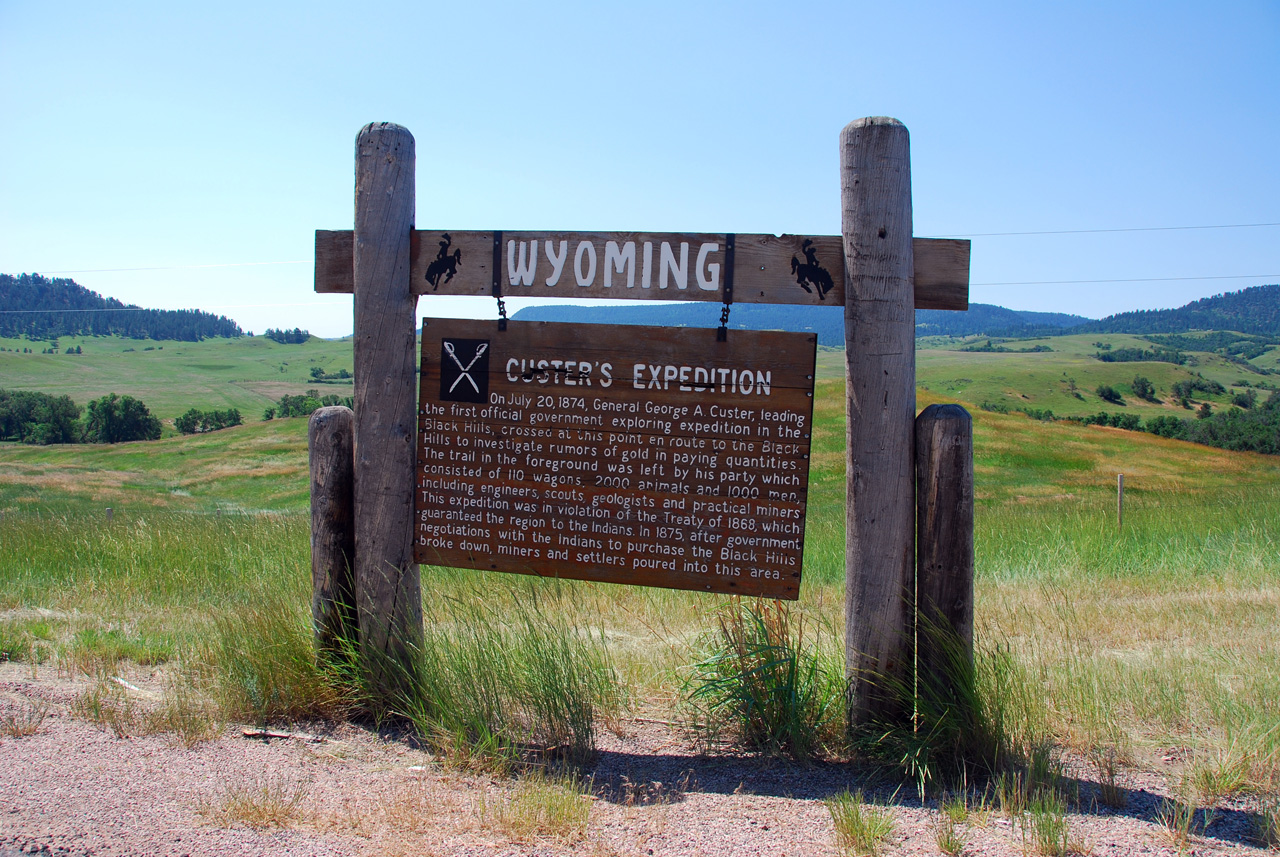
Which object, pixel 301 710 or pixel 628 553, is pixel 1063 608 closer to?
pixel 628 553

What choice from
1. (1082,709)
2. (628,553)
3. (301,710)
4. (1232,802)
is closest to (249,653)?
(301,710)

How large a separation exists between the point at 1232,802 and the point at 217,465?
7073 cm

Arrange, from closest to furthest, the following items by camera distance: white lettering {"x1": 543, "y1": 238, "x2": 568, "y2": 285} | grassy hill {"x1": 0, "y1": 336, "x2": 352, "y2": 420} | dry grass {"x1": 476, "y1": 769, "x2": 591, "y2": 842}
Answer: dry grass {"x1": 476, "y1": 769, "x2": 591, "y2": 842} < white lettering {"x1": 543, "y1": 238, "x2": 568, "y2": 285} < grassy hill {"x1": 0, "y1": 336, "x2": 352, "y2": 420}

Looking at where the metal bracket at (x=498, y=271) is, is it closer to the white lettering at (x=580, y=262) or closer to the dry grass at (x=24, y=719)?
the white lettering at (x=580, y=262)

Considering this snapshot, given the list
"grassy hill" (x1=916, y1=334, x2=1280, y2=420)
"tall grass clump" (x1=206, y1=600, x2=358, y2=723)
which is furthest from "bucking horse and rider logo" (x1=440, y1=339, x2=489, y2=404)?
"grassy hill" (x1=916, y1=334, x2=1280, y2=420)

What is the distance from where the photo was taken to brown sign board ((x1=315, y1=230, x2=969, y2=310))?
3.56m

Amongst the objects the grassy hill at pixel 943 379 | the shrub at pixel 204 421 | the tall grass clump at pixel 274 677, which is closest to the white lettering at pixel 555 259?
the tall grass clump at pixel 274 677

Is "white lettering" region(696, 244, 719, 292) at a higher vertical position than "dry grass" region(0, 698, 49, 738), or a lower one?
higher

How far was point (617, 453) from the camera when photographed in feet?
12.2

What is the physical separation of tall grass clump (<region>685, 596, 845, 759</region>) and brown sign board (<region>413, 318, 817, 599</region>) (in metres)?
0.23

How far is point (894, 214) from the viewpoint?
11.4 ft

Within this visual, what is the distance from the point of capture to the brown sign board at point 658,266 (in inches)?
140

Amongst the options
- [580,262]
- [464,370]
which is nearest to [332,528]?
[464,370]

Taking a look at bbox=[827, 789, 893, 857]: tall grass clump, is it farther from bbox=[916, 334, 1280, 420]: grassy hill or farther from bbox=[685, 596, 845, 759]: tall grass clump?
bbox=[916, 334, 1280, 420]: grassy hill
